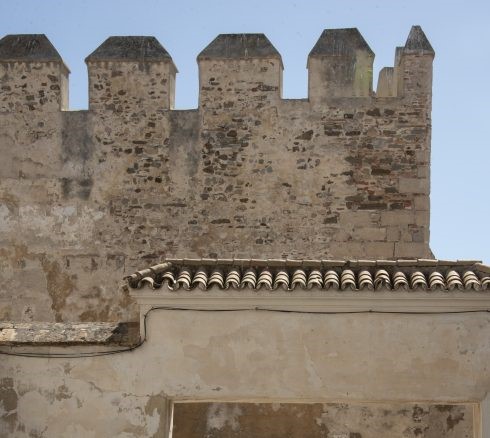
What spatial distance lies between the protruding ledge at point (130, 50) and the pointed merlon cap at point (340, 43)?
197 centimetres

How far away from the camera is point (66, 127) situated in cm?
1386

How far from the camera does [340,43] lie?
13.6 m

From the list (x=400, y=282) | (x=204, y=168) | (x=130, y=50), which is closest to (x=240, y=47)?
(x=130, y=50)

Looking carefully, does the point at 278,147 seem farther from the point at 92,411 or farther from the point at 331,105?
the point at 92,411

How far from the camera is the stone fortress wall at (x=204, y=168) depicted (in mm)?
13469

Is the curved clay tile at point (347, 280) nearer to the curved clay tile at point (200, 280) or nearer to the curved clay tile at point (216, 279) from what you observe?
the curved clay tile at point (216, 279)

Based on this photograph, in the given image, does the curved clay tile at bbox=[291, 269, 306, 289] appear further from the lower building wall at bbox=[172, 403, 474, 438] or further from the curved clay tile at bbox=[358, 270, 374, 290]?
the lower building wall at bbox=[172, 403, 474, 438]

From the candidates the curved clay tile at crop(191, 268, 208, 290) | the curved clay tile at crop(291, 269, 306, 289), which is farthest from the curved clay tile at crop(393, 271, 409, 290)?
the curved clay tile at crop(191, 268, 208, 290)

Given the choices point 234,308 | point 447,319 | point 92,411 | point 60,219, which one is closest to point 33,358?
point 92,411

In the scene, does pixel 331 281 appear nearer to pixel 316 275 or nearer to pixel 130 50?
pixel 316 275

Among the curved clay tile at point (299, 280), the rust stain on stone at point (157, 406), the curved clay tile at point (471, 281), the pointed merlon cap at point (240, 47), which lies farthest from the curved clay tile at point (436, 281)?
the pointed merlon cap at point (240, 47)

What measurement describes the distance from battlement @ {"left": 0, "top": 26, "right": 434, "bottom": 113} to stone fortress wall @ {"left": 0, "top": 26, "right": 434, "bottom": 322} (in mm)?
18

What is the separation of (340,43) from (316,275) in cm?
517

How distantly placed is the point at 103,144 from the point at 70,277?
1.79m
